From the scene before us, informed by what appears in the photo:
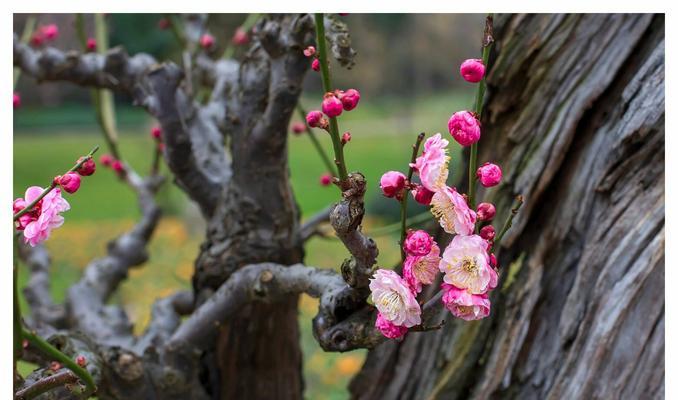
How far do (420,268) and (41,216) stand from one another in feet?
1.00

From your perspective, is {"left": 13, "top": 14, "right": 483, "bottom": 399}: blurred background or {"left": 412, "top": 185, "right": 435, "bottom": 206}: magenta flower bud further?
{"left": 13, "top": 14, "right": 483, "bottom": 399}: blurred background

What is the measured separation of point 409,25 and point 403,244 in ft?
3.28

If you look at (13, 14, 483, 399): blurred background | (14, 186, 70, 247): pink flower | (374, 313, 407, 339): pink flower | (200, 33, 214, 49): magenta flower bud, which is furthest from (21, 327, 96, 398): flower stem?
(200, 33, 214, 49): magenta flower bud

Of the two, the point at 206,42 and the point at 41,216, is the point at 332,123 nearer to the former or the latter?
the point at 41,216

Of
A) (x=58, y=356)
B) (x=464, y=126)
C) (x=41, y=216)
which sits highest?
(x=464, y=126)

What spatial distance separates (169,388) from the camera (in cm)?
99

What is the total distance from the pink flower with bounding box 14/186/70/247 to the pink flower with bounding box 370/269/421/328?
26cm

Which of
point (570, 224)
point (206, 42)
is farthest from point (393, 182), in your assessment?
point (206, 42)

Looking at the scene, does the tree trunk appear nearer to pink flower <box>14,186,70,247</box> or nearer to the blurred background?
the blurred background

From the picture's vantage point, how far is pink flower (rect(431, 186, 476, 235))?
567mm

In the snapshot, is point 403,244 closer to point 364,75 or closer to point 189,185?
point 189,185

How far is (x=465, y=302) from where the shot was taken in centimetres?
58

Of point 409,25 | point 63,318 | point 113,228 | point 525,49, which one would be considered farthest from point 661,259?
point 113,228
